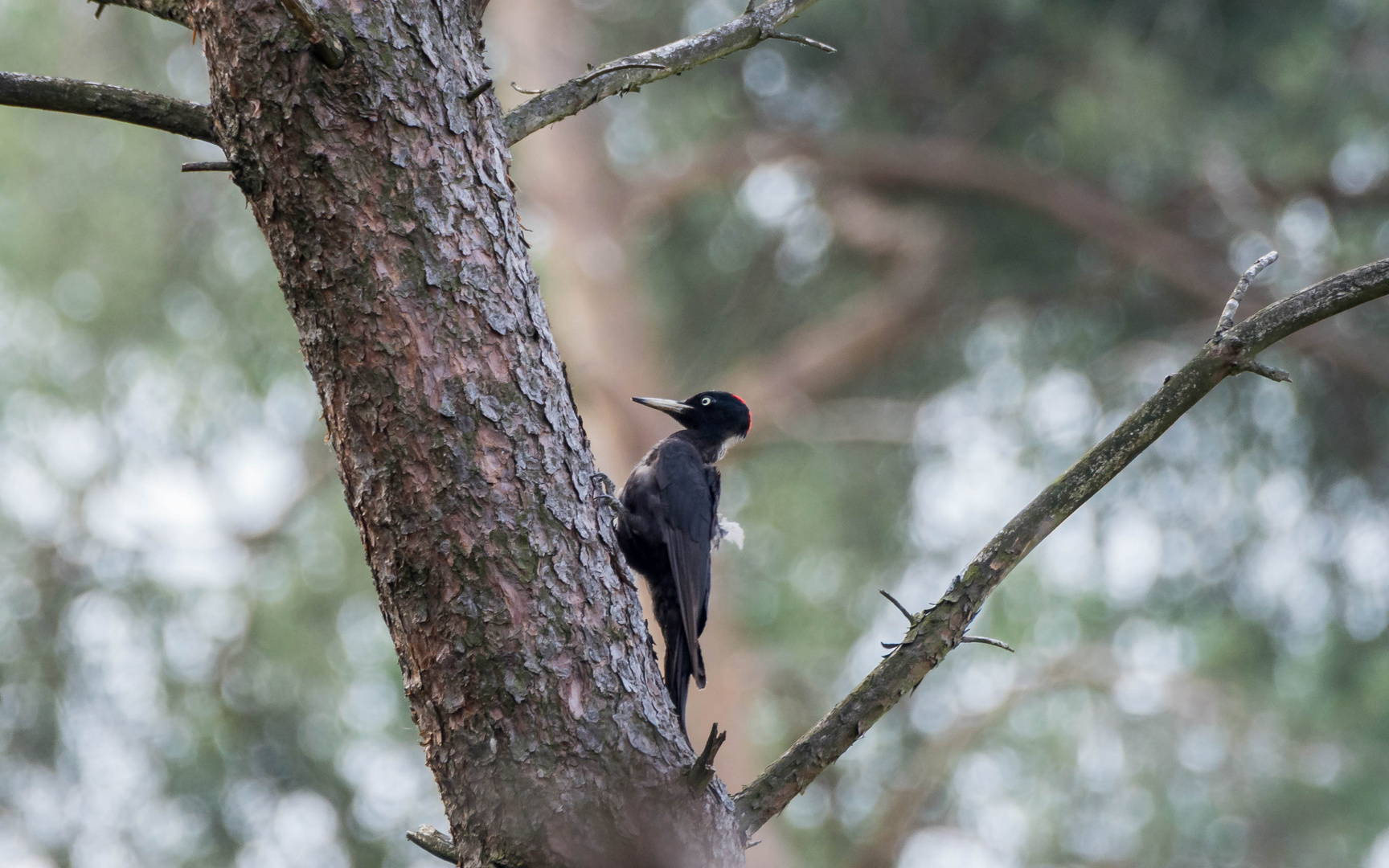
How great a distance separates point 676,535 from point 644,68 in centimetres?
178

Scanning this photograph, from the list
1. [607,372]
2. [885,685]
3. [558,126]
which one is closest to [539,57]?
[558,126]

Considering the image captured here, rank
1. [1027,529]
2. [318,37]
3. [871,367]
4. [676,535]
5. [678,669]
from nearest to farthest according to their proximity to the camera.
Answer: [318,37] → [1027,529] → [678,669] → [676,535] → [871,367]

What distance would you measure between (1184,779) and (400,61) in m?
7.17

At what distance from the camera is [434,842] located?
188 cm

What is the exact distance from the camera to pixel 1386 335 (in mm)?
6258

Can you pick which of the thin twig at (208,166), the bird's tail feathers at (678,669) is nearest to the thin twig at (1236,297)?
the thin twig at (208,166)

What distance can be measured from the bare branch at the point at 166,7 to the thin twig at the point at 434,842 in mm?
1372

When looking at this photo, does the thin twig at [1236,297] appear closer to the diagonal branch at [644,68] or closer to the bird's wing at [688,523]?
the diagonal branch at [644,68]

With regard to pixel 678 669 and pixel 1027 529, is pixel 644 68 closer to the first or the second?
pixel 1027 529

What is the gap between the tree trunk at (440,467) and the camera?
1.73 metres

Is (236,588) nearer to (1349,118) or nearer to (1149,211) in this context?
(1149,211)

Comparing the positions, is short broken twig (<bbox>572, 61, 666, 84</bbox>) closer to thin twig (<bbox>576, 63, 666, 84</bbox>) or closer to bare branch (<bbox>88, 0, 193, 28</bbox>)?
thin twig (<bbox>576, 63, 666, 84</bbox>)

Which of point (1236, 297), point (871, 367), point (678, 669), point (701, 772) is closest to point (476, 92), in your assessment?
point (701, 772)

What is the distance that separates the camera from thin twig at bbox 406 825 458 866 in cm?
186
